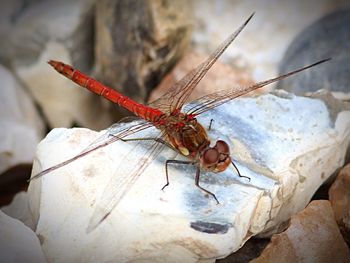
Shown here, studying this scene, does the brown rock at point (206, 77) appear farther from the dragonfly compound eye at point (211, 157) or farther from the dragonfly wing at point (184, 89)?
the dragonfly compound eye at point (211, 157)

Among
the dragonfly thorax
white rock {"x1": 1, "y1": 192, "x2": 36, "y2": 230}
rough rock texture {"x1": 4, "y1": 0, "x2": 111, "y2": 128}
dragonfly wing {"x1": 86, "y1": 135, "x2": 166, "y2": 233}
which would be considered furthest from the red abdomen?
rough rock texture {"x1": 4, "y1": 0, "x2": 111, "y2": 128}

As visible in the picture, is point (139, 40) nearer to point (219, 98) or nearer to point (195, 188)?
point (219, 98)

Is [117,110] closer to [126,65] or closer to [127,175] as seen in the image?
[126,65]

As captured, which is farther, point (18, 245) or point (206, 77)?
point (206, 77)

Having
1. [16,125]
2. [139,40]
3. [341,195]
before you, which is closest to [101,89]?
[139,40]

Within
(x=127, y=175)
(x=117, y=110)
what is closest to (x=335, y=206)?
(x=127, y=175)

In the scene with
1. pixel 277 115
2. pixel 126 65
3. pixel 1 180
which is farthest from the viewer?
pixel 126 65
